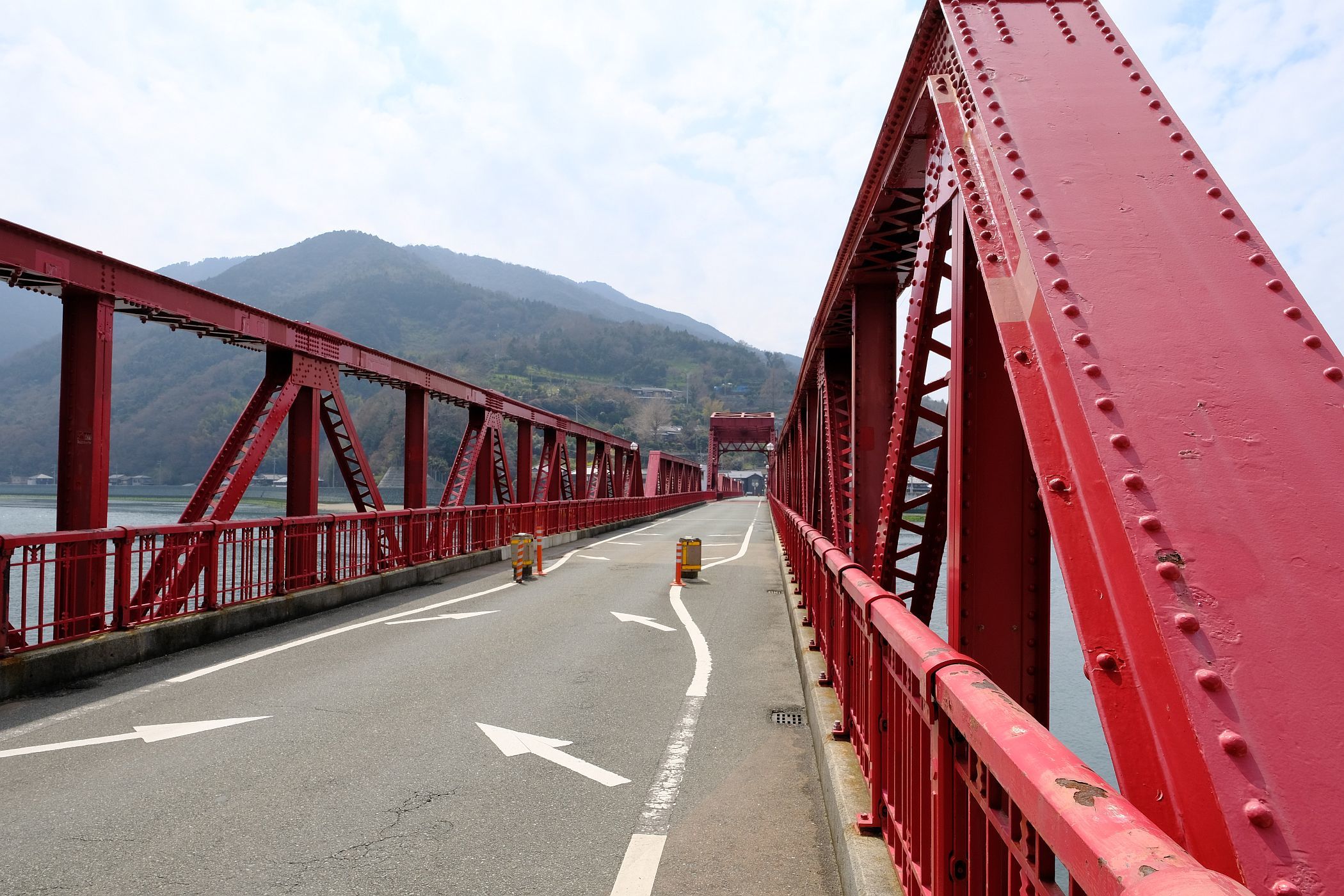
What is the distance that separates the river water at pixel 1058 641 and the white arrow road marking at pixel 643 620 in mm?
3757

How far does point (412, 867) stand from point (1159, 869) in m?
3.54

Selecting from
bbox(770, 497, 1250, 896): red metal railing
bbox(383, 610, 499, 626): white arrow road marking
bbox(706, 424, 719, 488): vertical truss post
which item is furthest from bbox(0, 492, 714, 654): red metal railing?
bbox(706, 424, 719, 488): vertical truss post

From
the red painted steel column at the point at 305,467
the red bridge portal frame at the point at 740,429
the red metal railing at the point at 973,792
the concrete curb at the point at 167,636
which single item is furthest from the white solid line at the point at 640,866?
the red bridge portal frame at the point at 740,429

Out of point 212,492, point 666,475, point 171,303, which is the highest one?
point 171,303

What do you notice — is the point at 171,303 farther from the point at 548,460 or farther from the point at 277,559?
the point at 548,460

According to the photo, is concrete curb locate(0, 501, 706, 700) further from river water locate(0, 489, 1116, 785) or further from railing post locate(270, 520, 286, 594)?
river water locate(0, 489, 1116, 785)

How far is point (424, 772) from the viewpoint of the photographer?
5.23 metres

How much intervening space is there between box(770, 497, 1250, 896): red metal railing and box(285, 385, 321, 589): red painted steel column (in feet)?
32.2

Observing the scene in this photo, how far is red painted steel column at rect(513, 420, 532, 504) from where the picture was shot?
27078 millimetres

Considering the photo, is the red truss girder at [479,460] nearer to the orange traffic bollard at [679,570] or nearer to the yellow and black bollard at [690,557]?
the yellow and black bollard at [690,557]

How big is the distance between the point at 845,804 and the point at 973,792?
204 cm

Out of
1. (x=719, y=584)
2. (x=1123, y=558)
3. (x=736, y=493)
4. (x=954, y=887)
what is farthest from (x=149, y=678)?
(x=736, y=493)

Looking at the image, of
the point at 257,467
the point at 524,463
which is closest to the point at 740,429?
the point at 524,463

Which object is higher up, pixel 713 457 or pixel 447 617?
pixel 713 457
